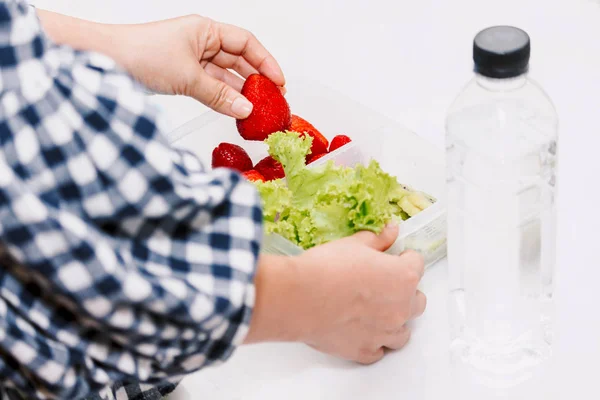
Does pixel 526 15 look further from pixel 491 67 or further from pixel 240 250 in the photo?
pixel 240 250

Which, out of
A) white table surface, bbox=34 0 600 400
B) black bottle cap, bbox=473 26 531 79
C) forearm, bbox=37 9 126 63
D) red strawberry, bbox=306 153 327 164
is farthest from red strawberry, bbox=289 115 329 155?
black bottle cap, bbox=473 26 531 79

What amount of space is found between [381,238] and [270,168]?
28cm

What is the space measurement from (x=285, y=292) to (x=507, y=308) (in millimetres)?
322

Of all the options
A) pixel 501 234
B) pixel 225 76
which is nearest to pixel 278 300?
pixel 501 234

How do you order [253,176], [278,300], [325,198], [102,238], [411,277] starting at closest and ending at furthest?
[102,238] → [278,300] → [411,277] → [325,198] → [253,176]

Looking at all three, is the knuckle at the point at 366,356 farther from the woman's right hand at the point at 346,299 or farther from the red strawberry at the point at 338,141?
the red strawberry at the point at 338,141

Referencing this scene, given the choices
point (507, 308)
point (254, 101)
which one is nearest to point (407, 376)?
point (507, 308)

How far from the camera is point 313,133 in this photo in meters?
1.19

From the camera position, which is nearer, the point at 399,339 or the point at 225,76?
the point at 399,339

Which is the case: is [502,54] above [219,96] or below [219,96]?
above

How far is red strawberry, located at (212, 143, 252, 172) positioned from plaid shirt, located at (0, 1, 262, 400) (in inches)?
19.0

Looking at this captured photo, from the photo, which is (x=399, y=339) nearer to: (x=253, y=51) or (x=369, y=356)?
(x=369, y=356)

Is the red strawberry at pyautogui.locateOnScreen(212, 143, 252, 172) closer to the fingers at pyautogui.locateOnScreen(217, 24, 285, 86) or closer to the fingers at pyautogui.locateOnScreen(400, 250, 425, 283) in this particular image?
the fingers at pyautogui.locateOnScreen(217, 24, 285, 86)

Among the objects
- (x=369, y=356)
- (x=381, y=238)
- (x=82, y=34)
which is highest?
(x=82, y=34)
